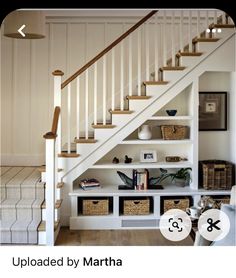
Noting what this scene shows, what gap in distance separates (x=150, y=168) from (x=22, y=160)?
1.01 meters

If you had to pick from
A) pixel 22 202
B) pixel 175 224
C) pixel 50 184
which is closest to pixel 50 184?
pixel 50 184

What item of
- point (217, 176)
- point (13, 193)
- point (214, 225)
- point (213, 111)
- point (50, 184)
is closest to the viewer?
point (214, 225)

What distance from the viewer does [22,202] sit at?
98.7 inches

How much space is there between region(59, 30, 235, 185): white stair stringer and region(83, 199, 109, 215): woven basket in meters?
0.22

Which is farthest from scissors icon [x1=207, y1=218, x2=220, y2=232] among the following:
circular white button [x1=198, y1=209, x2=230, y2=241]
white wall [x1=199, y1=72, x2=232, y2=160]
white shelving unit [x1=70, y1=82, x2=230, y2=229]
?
white wall [x1=199, y1=72, x2=232, y2=160]

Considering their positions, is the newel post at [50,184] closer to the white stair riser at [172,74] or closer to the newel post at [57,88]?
the newel post at [57,88]

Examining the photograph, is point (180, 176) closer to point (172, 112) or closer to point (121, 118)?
point (172, 112)

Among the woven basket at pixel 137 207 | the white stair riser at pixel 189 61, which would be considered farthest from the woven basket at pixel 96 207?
the white stair riser at pixel 189 61

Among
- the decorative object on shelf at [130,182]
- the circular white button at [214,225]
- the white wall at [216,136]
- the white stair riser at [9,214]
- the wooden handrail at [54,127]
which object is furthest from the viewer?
the white wall at [216,136]

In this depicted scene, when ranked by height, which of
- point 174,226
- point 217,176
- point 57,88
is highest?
point 57,88

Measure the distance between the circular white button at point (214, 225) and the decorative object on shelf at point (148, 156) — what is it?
2.11m

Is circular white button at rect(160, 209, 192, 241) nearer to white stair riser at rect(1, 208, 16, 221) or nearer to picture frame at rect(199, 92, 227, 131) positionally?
white stair riser at rect(1, 208, 16, 221)

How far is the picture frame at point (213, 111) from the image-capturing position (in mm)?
3041

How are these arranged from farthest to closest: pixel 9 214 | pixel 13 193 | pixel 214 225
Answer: pixel 13 193 → pixel 9 214 → pixel 214 225
